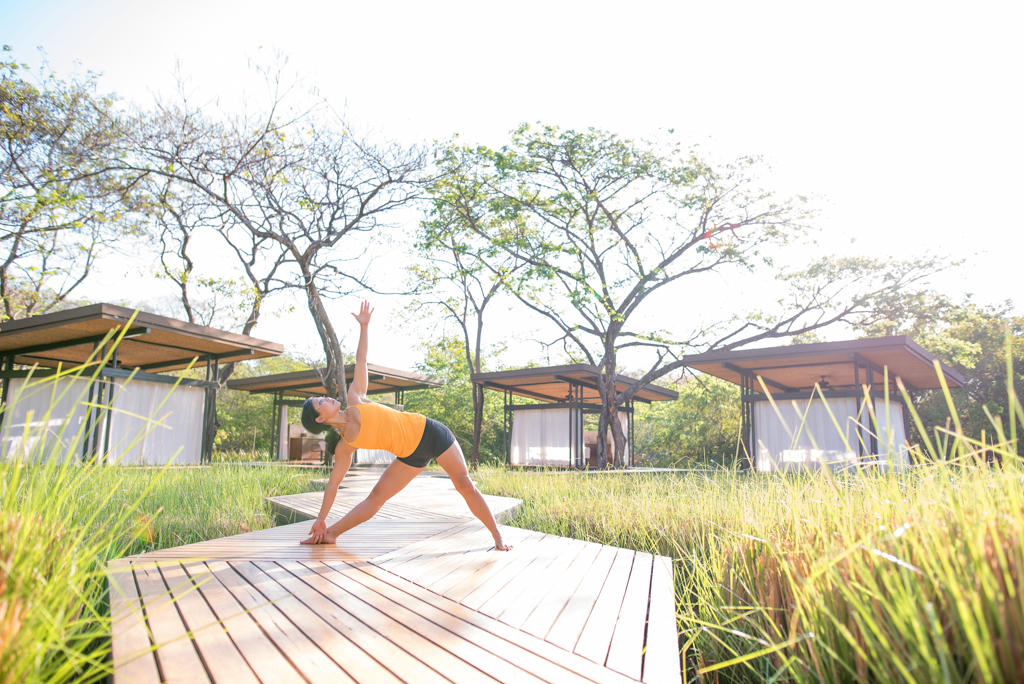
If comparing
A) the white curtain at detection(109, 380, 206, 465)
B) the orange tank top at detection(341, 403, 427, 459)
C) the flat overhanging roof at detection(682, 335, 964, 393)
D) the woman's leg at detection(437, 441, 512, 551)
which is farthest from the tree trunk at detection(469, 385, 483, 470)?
the orange tank top at detection(341, 403, 427, 459)

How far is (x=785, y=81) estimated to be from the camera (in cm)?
830

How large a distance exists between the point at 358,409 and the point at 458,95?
10540mm

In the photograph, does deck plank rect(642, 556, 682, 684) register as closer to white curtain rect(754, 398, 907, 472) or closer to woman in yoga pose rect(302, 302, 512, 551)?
woman in yoga pose rect(302, 302, 512, 551)

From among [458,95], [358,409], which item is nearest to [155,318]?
[458,95]

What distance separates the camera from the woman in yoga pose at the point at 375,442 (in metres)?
3.46

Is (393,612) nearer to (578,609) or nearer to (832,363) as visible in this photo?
(578,609)

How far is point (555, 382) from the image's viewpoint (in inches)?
692

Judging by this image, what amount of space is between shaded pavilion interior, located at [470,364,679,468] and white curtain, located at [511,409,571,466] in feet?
0.15

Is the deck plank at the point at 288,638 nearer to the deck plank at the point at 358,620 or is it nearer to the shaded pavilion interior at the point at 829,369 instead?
the deck plank at the point at 358,620

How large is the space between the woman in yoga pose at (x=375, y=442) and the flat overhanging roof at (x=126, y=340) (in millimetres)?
6198

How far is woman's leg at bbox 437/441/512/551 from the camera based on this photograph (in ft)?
12.4

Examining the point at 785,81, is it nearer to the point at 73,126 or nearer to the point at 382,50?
the point at 382,50

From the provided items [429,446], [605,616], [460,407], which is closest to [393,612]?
[605,616]

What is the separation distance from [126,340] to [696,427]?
60.8ft
